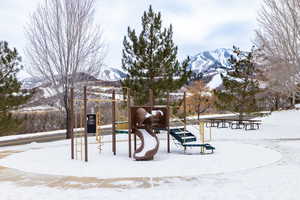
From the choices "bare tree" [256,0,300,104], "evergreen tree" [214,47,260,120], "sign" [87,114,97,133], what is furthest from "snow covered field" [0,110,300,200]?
"evergreen tree" [214,47,260,120]

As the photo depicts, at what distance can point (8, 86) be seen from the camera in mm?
17172

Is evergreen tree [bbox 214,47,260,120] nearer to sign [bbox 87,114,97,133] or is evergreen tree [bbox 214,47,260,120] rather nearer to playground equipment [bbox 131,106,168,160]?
sign [bbox 87,114,97,133]

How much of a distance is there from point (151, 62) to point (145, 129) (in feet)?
29.2

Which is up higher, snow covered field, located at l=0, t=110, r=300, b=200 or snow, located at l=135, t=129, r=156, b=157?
snow, located at l=135, t=129, r=156, b=157

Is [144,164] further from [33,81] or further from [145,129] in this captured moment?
[33,81]

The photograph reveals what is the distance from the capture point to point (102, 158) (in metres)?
9.88

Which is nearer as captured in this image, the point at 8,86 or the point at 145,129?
the point at 145,129

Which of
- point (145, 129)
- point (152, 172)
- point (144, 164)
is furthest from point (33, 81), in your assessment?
point (152, 172)

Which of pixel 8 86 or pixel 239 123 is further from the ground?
pixel 8 86

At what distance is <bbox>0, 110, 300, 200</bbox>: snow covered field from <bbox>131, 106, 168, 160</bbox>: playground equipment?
0.43 meters

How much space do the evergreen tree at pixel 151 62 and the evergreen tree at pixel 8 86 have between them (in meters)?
6.41

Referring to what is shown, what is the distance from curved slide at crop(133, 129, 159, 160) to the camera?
935cm

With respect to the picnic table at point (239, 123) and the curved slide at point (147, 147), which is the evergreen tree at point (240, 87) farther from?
the curved slide at point (147, 147)

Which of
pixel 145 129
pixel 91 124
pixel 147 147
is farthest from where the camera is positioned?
pixel 91 124
